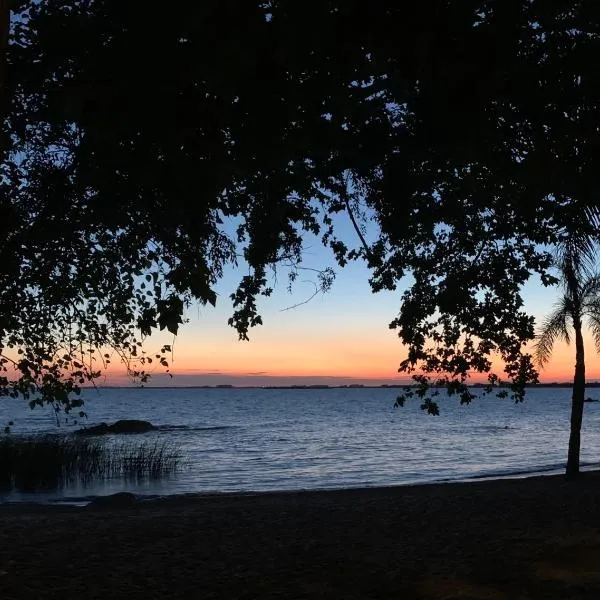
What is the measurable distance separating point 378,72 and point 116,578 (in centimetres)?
629

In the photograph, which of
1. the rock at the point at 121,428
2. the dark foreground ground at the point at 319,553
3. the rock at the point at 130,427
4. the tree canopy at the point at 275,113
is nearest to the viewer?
the tree canopy at the point at 275,113

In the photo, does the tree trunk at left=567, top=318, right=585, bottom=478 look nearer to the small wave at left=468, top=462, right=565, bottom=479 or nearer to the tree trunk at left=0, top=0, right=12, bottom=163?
the small wave at left=468, top=462, right=565, bottom=479

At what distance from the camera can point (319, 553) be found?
9.17 metres

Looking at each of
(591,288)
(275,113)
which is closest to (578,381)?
(591,288)

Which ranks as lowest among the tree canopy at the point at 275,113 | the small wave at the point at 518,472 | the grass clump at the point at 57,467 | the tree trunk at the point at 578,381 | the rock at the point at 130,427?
the rock at the point at 130,427

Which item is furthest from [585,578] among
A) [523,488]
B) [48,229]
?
[523,488]

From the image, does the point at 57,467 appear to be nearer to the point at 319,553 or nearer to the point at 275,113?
the point at 319,553

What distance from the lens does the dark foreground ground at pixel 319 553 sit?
7340mm

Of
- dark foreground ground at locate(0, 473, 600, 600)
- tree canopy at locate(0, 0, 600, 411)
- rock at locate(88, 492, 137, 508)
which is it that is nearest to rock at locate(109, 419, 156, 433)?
rock at locate(88, 492, 137, 508)

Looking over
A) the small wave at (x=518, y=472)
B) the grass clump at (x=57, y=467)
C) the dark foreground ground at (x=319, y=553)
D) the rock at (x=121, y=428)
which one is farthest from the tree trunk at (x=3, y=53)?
the rock at (x=121, y=428)

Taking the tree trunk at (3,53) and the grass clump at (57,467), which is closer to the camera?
the tree trunk at (3,53)

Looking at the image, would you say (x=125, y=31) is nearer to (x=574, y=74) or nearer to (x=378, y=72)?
(x=378, y=72)

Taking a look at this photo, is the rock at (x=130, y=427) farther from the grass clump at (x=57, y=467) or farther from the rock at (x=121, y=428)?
the grass clump at (x=57, y=467)

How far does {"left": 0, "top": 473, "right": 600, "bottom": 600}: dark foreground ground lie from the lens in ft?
24.1
